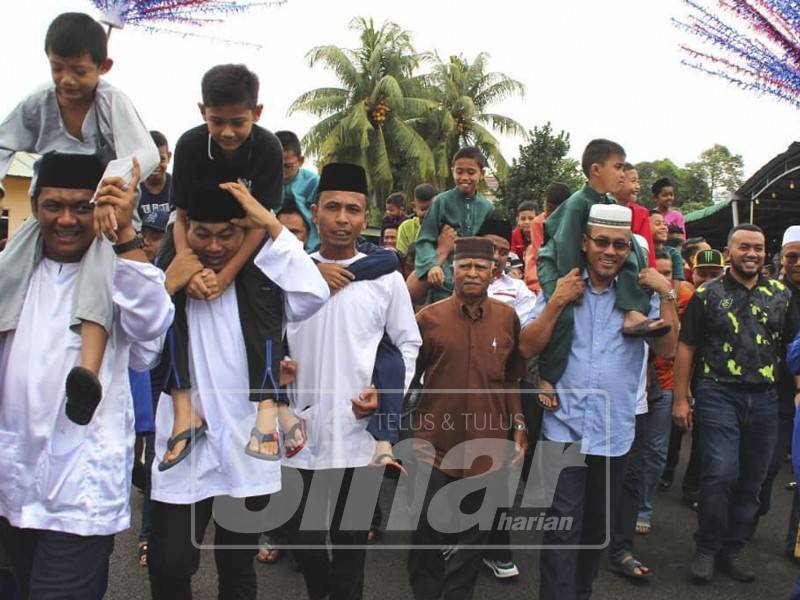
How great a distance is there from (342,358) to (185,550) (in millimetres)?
1138

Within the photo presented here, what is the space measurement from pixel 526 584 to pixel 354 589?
1.47 m

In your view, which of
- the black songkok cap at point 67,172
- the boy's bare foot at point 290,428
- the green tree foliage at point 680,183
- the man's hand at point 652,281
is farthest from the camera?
the green tree foliage at point 680,183

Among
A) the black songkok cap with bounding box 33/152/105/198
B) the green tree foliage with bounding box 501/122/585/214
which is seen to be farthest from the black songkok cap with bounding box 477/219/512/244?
the green tree foliage with bounding box 501/122/585/214

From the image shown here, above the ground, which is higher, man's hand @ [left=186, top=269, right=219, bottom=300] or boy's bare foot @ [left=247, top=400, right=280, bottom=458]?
man's hand @ [left=186, top=269, right=219, bottom=300]

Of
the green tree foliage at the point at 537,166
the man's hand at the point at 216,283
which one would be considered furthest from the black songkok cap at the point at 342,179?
the green tree foliage at the point at 537,166

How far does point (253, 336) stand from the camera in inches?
118

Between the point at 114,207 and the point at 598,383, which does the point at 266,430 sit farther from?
the point at 598,383

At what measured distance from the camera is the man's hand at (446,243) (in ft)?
17.9

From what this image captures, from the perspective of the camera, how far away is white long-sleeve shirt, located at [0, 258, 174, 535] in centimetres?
244

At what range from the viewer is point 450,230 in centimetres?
548

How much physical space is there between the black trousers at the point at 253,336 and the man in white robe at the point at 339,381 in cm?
47

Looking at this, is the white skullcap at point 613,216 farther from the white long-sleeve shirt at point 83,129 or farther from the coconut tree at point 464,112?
the coconut tree at point 464,112

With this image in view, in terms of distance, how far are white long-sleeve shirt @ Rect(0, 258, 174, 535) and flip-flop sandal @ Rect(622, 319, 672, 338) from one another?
2.36 m

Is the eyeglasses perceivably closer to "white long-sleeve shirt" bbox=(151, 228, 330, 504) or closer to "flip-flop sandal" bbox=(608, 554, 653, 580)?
"white long-sleeve shirt" bbox=(151, 228, 330, 504)
